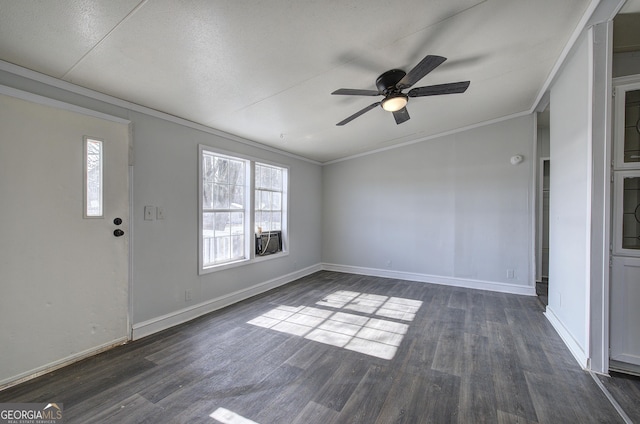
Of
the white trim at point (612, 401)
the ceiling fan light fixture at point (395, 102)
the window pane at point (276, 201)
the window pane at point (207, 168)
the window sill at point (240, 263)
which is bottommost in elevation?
the white trim at point (612, 401)

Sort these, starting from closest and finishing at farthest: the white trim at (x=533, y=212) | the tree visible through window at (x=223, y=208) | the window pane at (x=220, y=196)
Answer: the tree visible through window at (x=223, y=208) → the window pane at (x=220, y=196) → the white trim at (x=533, y=212)

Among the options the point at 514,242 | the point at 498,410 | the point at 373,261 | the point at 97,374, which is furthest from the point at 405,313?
the point at 97,374

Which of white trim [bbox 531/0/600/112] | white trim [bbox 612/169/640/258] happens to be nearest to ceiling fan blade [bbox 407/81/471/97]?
white trim [bbox 531/0/600/112]

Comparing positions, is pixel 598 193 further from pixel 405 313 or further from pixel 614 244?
pixel 405 313

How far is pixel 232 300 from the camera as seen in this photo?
3730mm

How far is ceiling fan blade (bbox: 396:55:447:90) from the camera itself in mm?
1818

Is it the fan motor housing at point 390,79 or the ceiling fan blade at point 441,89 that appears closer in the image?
the ceiling fan blade at point 441,89

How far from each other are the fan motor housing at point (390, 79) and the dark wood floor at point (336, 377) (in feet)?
8.24

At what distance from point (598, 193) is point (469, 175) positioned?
2.55 metres

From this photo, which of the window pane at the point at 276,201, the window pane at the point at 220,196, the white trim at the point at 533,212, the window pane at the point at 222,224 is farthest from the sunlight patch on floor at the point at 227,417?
the white trim at the point at 533,212

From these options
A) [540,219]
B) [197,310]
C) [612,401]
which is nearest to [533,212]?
[540,219]

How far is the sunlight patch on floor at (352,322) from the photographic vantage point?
2.62m

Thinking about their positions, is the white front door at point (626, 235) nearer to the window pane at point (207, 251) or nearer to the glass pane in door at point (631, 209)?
the glass pane in door at point (631, 209)

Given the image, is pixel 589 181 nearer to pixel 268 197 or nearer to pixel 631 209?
pixel 631 209
